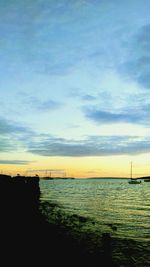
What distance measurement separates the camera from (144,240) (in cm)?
2234

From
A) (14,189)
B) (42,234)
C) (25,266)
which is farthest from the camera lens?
(14,189)

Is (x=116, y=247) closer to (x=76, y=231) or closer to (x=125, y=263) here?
(x=125, y=263)

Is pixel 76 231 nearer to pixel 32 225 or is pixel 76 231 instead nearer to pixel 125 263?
pixel 32 225

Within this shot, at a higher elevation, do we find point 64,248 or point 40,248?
point 40,248

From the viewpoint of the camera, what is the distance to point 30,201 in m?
34.8

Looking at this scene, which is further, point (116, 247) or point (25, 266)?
point (116, 247)

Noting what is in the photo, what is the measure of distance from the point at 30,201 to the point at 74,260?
21.6m

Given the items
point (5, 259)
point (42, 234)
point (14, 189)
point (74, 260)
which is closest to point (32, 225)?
point (42, 234)

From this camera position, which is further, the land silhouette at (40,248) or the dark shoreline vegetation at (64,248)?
the dark shoreline vegetation at (64,248)

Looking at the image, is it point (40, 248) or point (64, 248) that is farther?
point (64, 248)

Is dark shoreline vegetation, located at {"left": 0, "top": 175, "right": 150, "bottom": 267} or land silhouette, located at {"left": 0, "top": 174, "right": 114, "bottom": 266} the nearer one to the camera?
land silhouette, located at {"left": 0, "top": 174, "right": 114, "bottom": 266}

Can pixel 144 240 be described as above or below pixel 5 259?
below

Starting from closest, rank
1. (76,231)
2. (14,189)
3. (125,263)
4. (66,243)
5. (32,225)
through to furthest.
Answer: (125,263) < (66,243) < (32,225) < (76,231) < (14,189)

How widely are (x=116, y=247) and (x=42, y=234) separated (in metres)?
4.67
